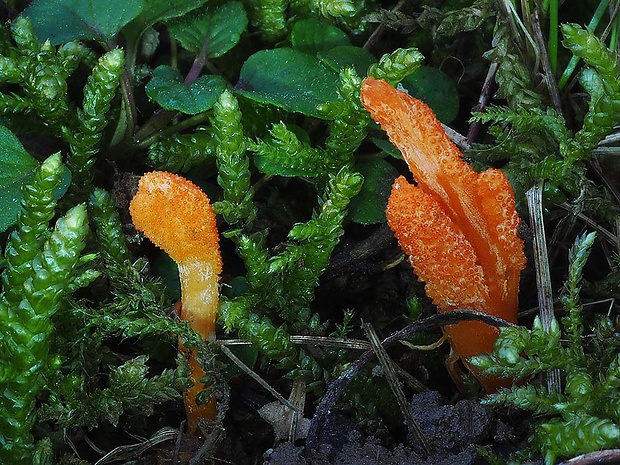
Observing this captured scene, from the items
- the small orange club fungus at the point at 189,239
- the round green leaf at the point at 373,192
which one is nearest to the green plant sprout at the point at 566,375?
the round green leaf at the point at 373,192

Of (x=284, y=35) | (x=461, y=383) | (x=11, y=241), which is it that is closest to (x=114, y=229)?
(x=11, y=241)

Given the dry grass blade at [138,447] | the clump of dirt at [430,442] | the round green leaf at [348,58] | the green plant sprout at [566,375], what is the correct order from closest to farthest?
the green plant sprout at [566,375]
the clump of dirt at [430,442]
the dry grass blade at [138,447]
the round green leaf at [348,58]

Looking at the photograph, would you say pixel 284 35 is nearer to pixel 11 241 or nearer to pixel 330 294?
pixel 330 294

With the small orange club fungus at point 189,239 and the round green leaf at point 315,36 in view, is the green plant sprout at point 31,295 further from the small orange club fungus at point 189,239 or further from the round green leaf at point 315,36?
the round green leaf at point 315,36

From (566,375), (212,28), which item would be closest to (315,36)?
(212,28)

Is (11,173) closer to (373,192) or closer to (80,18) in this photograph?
(80,18)

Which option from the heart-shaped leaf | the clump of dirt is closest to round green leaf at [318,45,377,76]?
the heart-shaped leaf
